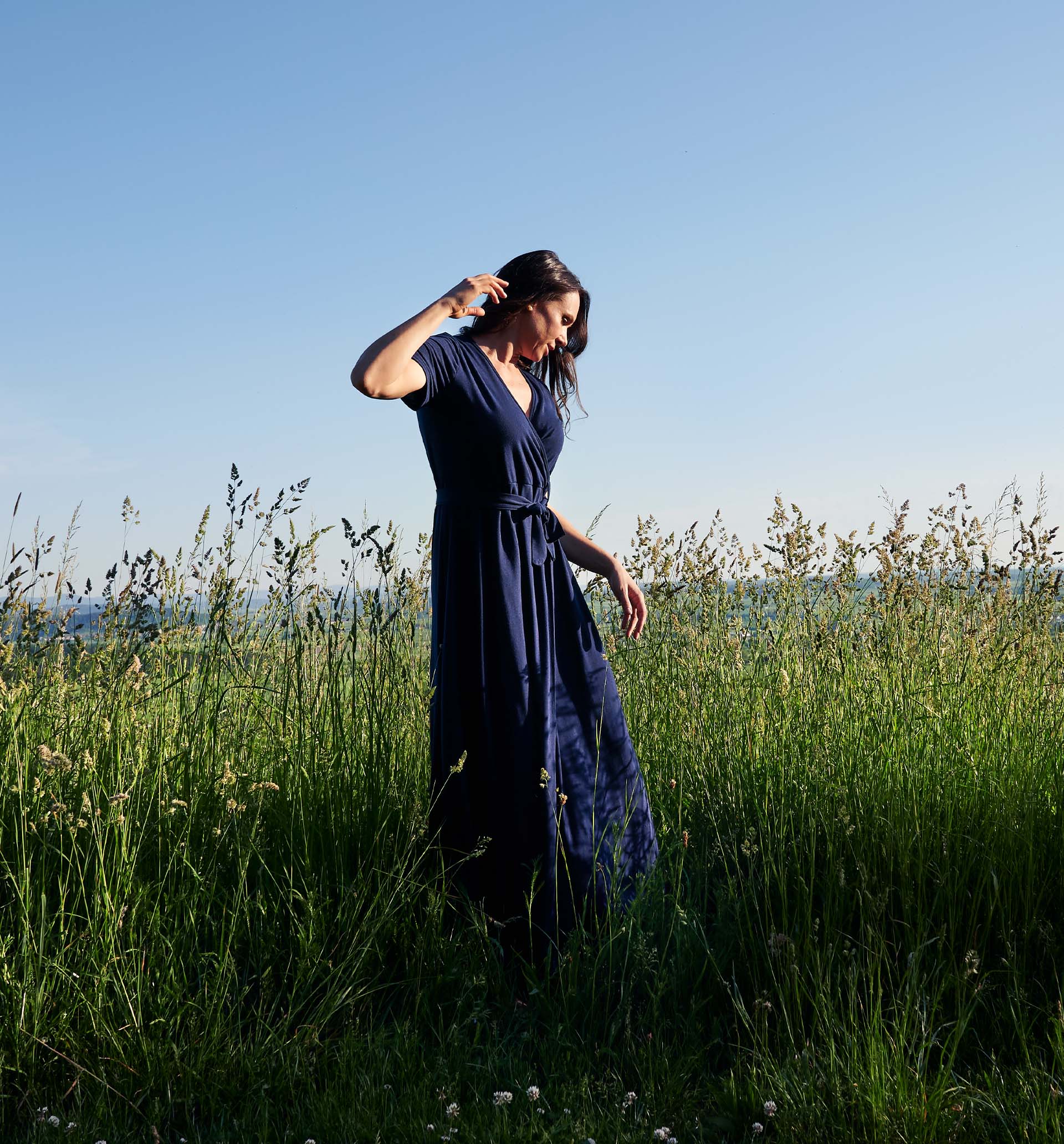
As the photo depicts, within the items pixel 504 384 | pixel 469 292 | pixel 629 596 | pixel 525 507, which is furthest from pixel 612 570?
pixel 469 292

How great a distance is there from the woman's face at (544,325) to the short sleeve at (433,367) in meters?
0.32

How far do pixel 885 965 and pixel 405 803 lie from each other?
1.27 m

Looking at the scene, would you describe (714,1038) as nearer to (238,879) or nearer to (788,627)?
(238,879)

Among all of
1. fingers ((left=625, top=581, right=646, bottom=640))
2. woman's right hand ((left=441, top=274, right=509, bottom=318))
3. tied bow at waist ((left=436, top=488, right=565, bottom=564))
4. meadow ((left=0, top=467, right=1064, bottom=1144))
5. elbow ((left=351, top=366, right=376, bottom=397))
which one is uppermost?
woman's right hand ((left=441, top=274, right=509, bottom=318))

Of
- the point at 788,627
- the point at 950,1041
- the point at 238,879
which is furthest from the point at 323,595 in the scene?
the point at 950,1041

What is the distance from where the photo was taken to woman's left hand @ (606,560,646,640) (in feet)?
9.44

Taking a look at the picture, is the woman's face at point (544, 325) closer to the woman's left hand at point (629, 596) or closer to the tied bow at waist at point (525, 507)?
the tied bow at waist at point (525, 507)

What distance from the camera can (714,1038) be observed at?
2119mm

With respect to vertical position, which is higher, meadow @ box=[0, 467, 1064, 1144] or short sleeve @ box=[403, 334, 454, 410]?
short sleeve @ box=[403, 334, 454, 410]

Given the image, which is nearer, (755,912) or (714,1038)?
(714,1038)

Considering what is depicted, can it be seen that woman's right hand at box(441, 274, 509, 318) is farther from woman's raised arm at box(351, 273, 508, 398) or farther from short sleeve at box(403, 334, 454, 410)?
short sleeve at box(403, 334, 454, 410)

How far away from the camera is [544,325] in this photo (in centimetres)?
277

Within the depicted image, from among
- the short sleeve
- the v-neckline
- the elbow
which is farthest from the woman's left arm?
the elbow

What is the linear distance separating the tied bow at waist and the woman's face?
0.44 m
